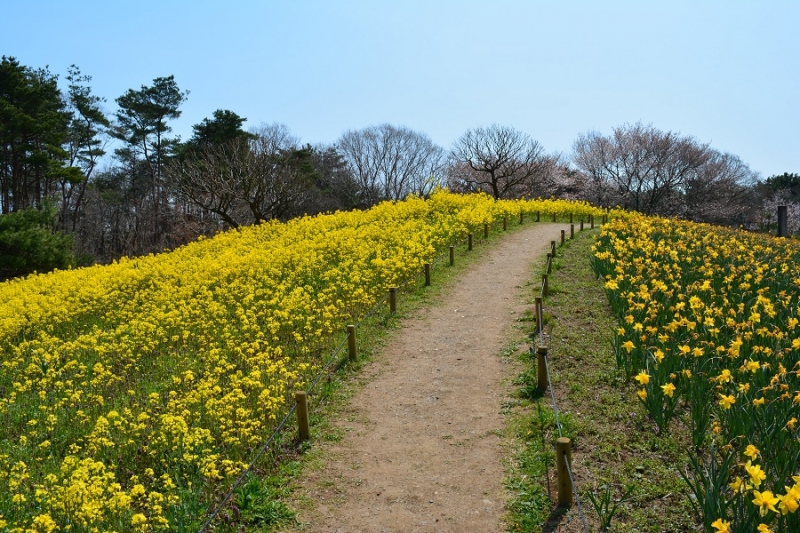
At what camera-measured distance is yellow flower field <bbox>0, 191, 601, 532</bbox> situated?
19.0ft

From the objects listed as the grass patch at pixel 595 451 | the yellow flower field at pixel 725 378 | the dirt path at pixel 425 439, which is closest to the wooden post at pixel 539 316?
the grass patch at pixel 595 451

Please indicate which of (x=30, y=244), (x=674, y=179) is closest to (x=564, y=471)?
(x=30, y=244)

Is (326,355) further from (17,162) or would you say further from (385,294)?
(17,162)

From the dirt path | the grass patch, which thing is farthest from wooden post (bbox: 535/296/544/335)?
the dirt path

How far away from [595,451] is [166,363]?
732cm

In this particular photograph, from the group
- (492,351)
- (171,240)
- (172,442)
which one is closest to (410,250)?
(492,351)

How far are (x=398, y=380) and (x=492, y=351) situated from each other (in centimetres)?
188

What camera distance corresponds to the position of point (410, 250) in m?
16.3

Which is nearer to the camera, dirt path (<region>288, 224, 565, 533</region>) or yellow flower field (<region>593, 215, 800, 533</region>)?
yellow flower field (<region>593, 215, 800, 533</region>)

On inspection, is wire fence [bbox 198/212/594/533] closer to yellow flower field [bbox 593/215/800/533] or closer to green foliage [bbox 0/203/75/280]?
yellow flower field [bbox 593/215/800/533]

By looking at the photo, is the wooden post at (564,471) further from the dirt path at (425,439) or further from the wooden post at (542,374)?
the wooden post at (542,374)

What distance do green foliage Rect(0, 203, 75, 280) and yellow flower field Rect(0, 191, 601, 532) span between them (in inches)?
197

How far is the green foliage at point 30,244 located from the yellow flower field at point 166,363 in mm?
5001

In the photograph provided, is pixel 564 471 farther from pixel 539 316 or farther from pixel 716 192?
pixel 716 192
